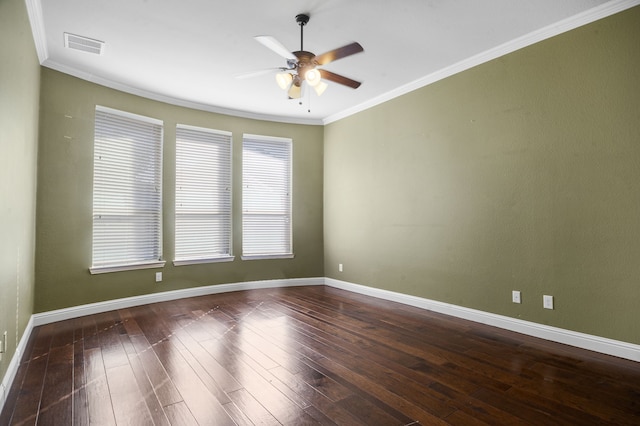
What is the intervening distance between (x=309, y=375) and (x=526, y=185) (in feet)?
8.97

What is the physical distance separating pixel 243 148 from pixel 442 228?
3.35 meters

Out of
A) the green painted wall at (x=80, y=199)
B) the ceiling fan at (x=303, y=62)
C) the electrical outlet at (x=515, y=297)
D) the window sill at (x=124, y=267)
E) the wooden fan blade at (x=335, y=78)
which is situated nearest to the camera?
the ceiling fan at (x=303, y=62)

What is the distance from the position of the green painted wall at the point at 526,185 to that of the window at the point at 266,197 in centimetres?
164

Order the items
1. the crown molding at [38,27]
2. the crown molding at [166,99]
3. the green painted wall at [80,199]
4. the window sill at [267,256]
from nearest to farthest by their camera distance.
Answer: the crown molding at [38,27] → the green painted wall at [80,199] → the crown molding at [166,99] → the window sill at [267,256]

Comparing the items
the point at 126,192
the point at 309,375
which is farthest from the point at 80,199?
the point at 309,375

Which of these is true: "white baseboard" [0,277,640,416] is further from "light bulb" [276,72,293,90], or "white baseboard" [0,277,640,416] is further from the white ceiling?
"light bulb" [276,72,293,90]

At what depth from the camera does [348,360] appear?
2.75 meters

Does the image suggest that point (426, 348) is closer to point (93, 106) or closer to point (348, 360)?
point (348, 360)

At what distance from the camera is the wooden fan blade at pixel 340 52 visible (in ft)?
8.33

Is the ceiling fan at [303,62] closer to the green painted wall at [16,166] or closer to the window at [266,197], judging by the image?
the green painted wall at [16,166]

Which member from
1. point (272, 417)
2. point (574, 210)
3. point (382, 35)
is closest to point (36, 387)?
point (272, 417)

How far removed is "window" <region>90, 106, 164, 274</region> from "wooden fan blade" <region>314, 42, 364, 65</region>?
9.90ft

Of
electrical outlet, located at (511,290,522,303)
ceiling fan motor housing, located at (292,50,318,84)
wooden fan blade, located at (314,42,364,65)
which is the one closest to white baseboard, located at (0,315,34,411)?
ceiling fan motor housing, located at (292,50,318,84)

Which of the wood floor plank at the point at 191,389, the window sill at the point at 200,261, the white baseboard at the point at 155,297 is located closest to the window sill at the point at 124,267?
the window sill at the point at 200,261
